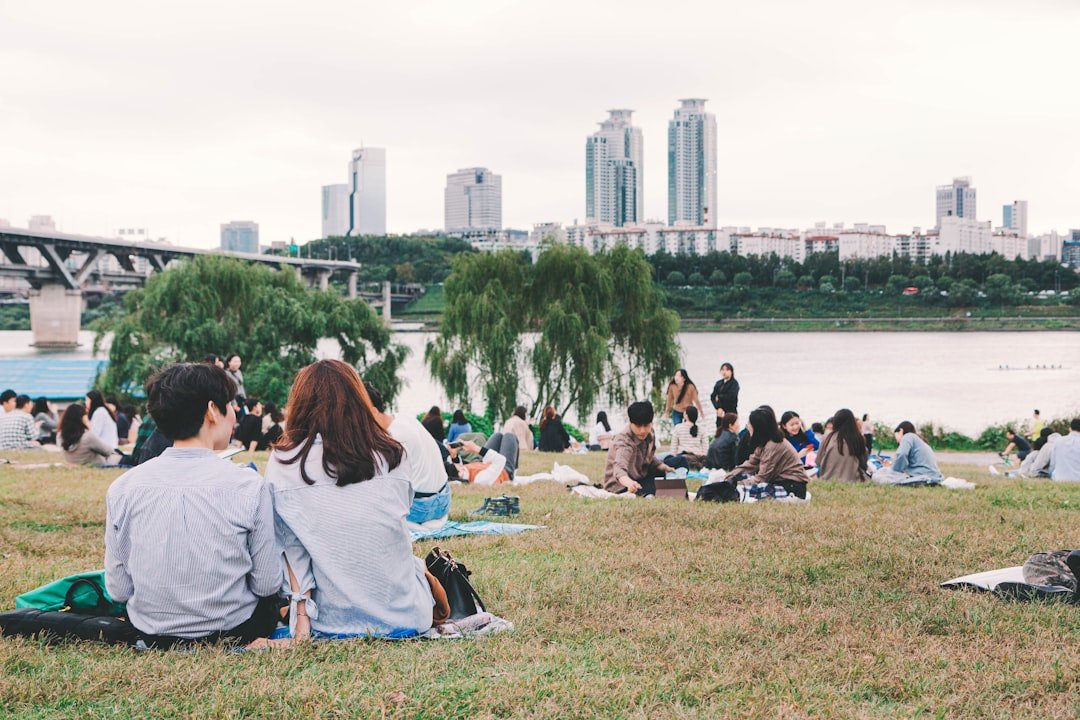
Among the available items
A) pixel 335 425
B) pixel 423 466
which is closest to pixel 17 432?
pixel 423 466

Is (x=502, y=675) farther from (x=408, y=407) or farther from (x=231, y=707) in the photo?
(x=408, y=407)

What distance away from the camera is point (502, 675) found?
353cm

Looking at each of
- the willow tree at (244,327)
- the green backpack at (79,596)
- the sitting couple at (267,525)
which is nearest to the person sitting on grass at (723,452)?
the sitting couple at (267,525)

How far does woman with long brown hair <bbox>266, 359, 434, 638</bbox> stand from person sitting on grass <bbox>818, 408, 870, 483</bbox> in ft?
25.6

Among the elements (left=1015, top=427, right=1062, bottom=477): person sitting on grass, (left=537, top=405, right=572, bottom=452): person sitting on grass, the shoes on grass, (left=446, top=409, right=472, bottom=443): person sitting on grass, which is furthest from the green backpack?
(left=537, top=405, right=572, bottom=452): person sitting on grass

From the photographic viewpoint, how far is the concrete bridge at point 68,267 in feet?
141

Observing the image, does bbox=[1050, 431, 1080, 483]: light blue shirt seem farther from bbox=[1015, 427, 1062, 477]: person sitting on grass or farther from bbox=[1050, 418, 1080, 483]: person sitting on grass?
bbox=[1015, 427, 1062, 477]: person sitting on grass

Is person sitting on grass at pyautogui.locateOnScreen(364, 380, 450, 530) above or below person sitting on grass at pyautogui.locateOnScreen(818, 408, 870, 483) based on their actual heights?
above

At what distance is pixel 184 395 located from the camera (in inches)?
138

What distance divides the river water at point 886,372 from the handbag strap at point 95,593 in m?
23.1

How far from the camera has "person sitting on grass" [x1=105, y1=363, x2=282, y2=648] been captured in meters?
3.56

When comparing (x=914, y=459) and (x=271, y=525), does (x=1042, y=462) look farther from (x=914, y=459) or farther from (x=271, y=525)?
(x=271, y=525)

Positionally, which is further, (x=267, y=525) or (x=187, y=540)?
(x=267, y=525)

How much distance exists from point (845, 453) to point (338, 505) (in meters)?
8.16
